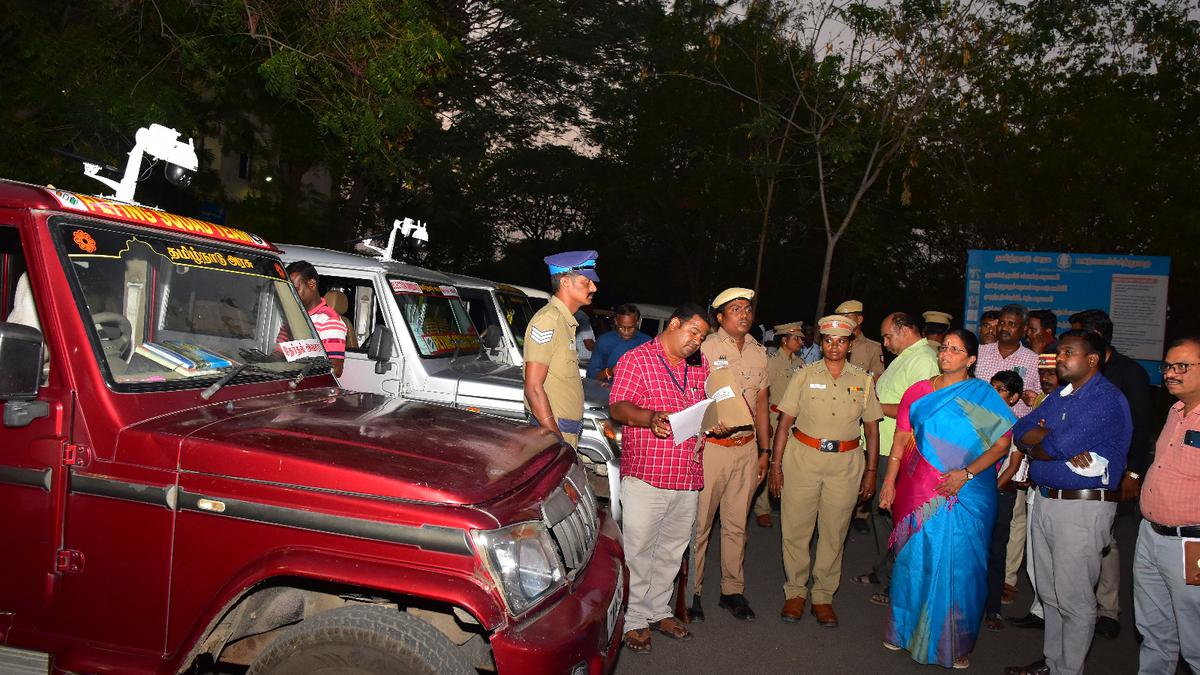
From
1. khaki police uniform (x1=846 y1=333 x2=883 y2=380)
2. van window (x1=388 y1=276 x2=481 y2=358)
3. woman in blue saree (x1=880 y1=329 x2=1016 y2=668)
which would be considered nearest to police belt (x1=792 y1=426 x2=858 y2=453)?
woman in blue saree (x1=880 y1=329 x2=1016 y2=668)

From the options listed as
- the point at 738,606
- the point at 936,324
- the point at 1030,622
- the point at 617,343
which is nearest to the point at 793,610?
the point at 738,606

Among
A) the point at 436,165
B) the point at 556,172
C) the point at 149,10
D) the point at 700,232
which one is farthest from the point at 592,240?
the point at 149,10

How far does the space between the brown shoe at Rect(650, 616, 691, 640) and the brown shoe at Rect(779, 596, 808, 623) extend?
810 mm

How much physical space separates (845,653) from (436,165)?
594 inches

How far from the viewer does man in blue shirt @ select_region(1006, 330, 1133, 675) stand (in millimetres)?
4617

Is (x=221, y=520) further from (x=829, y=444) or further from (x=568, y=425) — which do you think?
(x=829, y=444)

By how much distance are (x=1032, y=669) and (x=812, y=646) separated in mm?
1238

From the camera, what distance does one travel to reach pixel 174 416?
3031 millimetres

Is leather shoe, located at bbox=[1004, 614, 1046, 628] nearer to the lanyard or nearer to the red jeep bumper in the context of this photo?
the lanyard

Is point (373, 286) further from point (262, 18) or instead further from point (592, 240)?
point (592, 240)

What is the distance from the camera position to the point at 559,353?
5047mm

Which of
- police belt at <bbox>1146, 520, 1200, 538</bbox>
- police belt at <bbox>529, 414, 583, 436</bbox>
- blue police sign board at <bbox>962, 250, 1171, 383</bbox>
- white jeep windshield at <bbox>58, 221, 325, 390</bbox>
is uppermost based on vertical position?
blue police sign board at <bbox>962, 250, 1171, 383</bbox>

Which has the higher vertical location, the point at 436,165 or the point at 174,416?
the point at 436,165

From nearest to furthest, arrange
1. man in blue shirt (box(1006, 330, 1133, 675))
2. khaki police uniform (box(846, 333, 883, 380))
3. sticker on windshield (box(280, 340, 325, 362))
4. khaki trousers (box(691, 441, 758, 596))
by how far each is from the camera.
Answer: sticker on windshield (box(280, 340, 325, 362)) < man in blue shirt (box(1006, 330, 1133, 675)) < khaki trousers (box(691, 441, 758, 596)) < khaki police uniform (box(846, 333, 883, 380))
